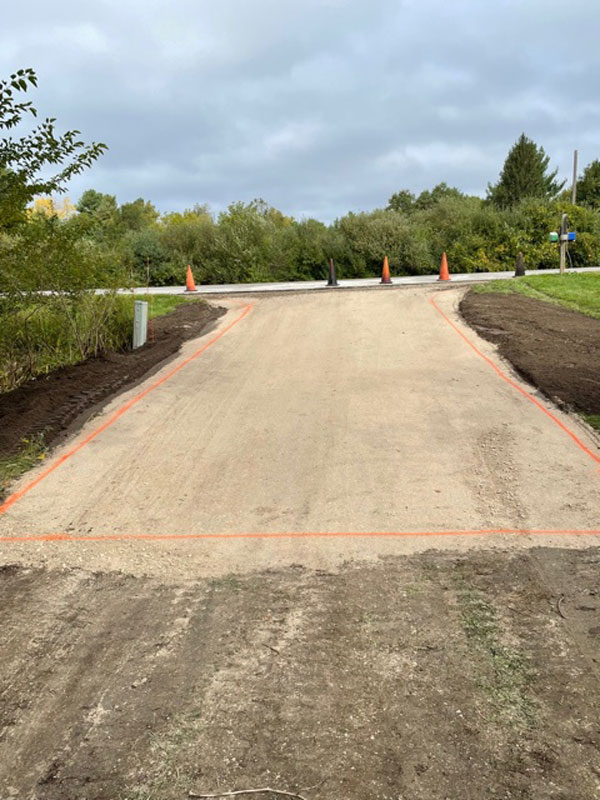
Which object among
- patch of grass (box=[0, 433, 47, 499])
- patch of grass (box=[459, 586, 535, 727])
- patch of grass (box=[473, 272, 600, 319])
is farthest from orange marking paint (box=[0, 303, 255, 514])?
patch of grass (box=[473, 272, 600, 319])

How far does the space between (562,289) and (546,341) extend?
7817 mm

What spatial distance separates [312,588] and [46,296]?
758cm

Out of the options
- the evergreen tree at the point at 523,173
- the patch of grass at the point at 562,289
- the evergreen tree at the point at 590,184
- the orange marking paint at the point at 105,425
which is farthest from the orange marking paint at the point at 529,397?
the evergreen tree at the point at 590,184

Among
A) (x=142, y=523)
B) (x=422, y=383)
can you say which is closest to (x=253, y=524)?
(x=142, y=523)

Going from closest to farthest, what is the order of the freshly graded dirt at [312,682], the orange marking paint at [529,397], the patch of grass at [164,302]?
the freshly graded dirt at [312,682], the orange marking paint at [529,397], the patch of grass at [164,302]

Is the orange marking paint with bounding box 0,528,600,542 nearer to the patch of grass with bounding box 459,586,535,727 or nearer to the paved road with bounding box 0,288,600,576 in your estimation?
A: the paved road with bounding box 0,288,600,576

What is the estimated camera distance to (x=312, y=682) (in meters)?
3.26

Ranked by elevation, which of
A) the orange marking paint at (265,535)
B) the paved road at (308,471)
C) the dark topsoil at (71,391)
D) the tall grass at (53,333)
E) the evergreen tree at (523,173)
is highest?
the evergreen tree at (523,173)

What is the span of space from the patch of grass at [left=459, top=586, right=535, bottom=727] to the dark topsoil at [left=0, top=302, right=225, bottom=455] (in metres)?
4.91

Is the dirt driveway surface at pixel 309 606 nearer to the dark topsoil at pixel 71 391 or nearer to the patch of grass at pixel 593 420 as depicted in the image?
the patch of grass at pixel 593 420

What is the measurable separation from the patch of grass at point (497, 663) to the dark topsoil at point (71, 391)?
4906 mm

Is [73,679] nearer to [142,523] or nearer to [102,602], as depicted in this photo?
[102,602]

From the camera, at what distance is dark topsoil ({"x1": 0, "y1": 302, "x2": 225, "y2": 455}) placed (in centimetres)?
742

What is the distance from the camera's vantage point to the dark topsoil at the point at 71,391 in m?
7.42
